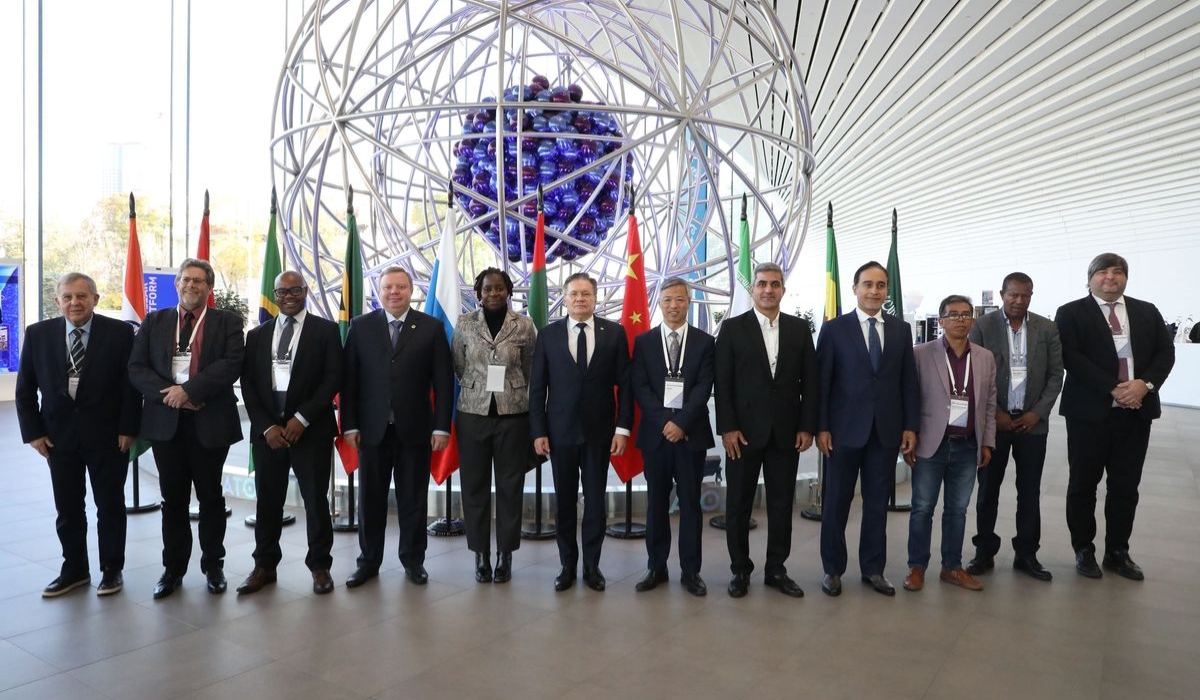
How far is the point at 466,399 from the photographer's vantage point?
378cm

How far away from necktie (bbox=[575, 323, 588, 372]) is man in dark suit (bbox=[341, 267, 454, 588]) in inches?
26.3

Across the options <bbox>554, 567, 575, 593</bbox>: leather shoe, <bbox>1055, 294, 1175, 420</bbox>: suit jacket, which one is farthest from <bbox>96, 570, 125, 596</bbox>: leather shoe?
<bbox>1055, 294, 1175, 420</bbox>: suit jacket

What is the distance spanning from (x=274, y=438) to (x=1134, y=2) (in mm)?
9291

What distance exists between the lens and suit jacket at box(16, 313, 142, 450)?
3447 mm

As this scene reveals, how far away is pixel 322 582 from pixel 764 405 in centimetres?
228

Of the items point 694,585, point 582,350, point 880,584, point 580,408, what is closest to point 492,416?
point 580,408

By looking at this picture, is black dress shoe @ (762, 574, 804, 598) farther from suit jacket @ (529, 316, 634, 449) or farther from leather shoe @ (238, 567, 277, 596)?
leather shoe @ (238, 567, 277, 596)

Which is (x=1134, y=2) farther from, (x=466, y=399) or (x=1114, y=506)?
(x=466, y=399)

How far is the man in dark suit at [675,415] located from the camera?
3.59m

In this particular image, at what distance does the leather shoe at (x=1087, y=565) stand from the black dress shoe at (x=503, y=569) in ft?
9.96

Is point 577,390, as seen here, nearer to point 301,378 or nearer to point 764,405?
point 764,405

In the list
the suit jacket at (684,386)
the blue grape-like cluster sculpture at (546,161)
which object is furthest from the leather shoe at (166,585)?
the blue grape-like cluster sculpture at (546,161)

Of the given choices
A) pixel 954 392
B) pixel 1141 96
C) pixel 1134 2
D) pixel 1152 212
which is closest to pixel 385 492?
pixel 954 392

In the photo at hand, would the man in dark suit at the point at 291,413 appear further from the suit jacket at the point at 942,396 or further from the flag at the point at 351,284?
the suit jacket at the point at 942,396
